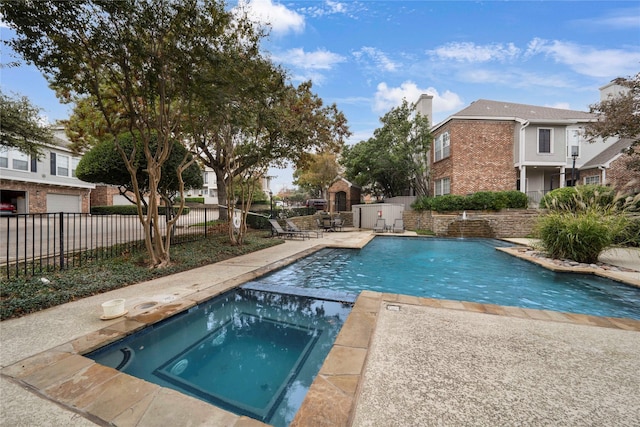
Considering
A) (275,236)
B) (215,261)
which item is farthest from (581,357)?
(275,236)

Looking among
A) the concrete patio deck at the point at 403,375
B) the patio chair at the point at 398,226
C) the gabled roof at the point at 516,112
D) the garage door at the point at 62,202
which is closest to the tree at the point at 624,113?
the gabled roof at the point at 516,112

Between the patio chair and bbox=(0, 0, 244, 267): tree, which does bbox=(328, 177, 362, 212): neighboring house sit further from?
bbox=(0, 0, 244, 267): tree

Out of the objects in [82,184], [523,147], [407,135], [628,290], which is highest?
[407,135]

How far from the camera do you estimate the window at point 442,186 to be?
55.3ft

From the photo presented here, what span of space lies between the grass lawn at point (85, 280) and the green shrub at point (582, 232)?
9581 millimetres

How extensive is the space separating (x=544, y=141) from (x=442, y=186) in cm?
627

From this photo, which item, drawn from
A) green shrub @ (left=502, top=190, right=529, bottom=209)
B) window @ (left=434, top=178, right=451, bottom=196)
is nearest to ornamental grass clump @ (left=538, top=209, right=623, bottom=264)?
green shrub @ (left=502, top=190, right=529, bottom=209)

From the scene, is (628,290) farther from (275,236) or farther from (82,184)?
(82,184)

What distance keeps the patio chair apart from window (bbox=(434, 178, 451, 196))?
4.05 metres

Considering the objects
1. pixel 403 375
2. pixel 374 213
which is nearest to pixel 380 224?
pixel 374 213

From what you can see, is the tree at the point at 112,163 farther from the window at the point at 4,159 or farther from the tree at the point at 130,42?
the window at the point at 4,159

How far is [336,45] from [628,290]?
A: 11.9 meters

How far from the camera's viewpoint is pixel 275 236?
12.8 meters

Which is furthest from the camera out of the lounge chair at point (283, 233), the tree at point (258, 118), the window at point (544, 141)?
the window at point (544, 141)
